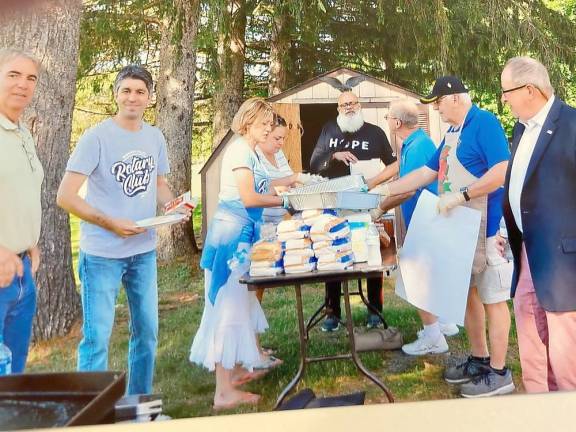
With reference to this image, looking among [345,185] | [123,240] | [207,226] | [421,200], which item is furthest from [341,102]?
[123,240]

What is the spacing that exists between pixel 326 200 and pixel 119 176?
2.49ft

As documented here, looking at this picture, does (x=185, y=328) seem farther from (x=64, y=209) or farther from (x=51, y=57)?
(x=51, y=57)

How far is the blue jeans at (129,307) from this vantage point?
2141mm

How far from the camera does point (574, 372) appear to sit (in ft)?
7.70

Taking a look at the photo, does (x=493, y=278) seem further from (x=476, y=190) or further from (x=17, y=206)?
(x=17, y=206)

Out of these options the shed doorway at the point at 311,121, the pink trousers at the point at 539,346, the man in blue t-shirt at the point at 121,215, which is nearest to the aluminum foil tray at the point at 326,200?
the shed doorway at the point at 311,121

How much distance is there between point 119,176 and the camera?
2.12 meters

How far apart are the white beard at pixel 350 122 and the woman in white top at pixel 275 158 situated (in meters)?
0.21

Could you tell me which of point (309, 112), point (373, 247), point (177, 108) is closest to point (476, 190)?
point (373, 247)

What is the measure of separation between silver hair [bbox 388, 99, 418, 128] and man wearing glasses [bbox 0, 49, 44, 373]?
51.8 inches

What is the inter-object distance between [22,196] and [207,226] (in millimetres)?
647

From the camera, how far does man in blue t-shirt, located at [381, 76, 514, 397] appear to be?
91.8 inches

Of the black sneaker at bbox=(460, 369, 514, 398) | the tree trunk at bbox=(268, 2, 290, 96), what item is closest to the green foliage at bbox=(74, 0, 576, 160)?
the tree trunk at bbox=(268, 2, 290, 96)

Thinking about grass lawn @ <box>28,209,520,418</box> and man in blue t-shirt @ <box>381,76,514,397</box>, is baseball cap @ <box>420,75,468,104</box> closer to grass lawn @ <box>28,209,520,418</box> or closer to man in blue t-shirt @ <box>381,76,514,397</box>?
man in blue t-shirt @ <box>381,76,514,397</box>
